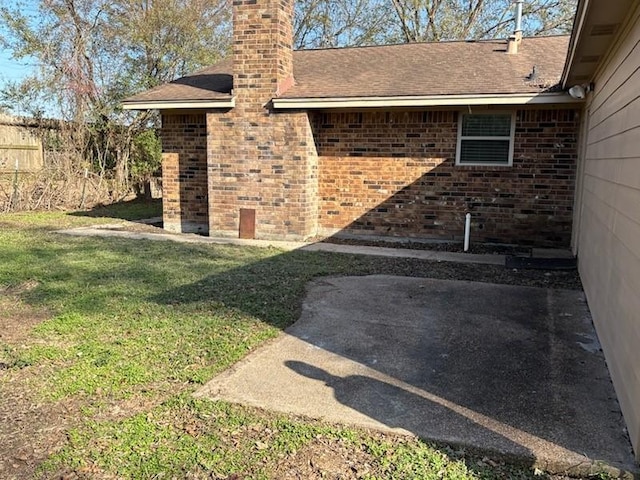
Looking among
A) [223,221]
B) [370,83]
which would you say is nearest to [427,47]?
[370,83]

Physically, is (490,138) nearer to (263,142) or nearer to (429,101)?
(429,101)

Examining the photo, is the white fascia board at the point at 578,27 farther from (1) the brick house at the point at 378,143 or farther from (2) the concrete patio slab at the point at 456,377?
(2) the concrete patio slab at the point at 456,377

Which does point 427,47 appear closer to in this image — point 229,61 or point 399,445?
point 229,61

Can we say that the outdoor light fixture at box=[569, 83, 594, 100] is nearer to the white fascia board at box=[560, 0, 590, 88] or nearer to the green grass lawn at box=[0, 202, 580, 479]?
the white fascia board at box=[560, 0, 590, 88]

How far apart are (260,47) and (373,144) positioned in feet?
8.96

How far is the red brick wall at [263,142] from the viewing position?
9781 mm

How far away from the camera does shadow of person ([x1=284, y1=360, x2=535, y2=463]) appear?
2971 mm

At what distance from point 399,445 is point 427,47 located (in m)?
10.8

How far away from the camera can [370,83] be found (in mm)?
9906

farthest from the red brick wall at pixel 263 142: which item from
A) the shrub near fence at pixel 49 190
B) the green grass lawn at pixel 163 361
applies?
the shrub near fence at pixel 49 190

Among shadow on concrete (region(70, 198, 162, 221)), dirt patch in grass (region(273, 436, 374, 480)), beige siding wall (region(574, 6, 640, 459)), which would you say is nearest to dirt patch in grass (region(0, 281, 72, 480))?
dirt patch in grass (region(273, 436, 374, 480))

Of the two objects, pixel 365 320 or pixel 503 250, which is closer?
pixel 365 320

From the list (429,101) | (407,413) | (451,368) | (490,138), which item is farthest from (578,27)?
(490,138)

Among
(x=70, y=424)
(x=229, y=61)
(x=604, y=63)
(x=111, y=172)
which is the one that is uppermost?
(x=229, y=61)
